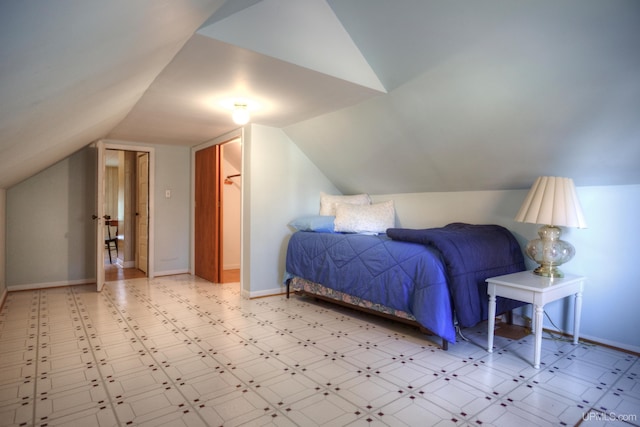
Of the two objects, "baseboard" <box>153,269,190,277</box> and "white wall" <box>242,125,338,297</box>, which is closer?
"white wall" <box>242,125,338,297</box>

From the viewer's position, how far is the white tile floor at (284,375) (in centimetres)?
191

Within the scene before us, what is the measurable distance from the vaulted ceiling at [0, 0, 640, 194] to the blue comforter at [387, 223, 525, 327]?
63cm

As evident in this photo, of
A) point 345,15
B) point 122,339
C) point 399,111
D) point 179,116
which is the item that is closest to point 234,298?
point 122,339

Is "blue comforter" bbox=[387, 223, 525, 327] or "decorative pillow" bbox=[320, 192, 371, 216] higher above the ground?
"decorative pillow" bbox=[320, 192, 371, 216]

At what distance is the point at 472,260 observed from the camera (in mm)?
2816

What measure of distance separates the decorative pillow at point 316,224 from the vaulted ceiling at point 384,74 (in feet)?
3.41

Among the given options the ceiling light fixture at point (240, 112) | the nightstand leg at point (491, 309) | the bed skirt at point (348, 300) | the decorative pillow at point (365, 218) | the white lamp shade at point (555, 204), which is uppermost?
the ceiling light fixture at point (240, 112)

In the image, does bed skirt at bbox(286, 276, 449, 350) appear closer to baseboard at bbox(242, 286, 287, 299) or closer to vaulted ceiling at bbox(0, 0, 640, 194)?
baseboard at bbox(242, 286, 287, 299)

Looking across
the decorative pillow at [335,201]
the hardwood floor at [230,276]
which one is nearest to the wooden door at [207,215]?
the hardwood floor at [230,276]

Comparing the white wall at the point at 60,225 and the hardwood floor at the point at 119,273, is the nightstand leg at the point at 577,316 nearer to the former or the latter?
the white wall at the point at 60,225

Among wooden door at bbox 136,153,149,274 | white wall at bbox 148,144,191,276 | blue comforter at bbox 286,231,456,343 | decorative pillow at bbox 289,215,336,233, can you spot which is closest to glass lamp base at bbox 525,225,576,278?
blue comforter at bbox 286,231,456,343

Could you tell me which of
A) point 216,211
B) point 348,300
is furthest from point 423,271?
point 216,211

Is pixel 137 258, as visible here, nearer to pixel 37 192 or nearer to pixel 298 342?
pixel 37 192

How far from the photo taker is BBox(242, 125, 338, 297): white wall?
14.0 ft
